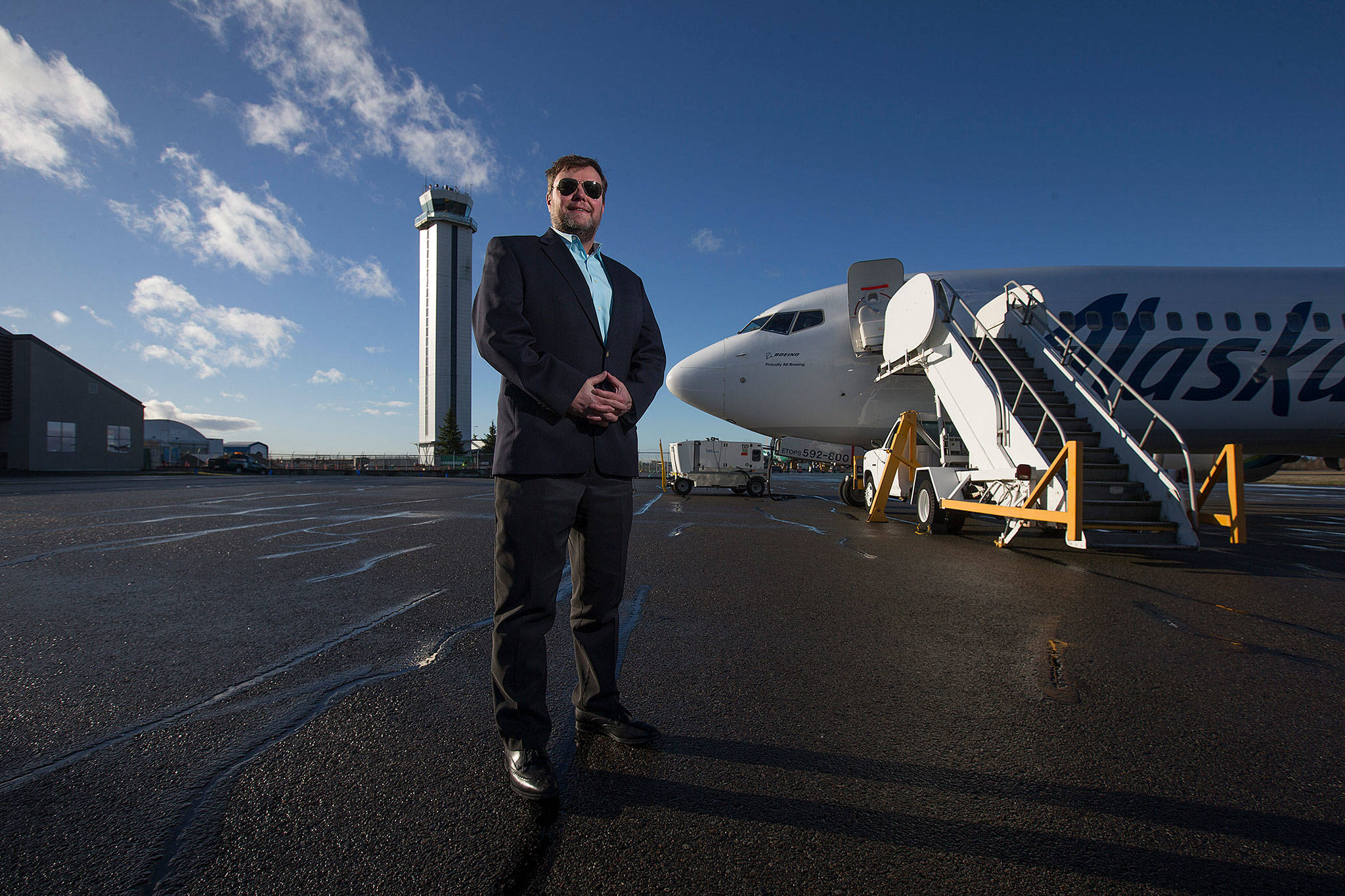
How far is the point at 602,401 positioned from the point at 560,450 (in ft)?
0.66

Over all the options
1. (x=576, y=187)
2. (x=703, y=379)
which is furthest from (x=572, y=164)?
(x=703, y=379)

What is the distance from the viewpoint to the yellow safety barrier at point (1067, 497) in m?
5.23

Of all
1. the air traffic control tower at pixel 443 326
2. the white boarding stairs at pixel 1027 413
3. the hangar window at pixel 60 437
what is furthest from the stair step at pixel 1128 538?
the air traffic control tower at pixel 443 326

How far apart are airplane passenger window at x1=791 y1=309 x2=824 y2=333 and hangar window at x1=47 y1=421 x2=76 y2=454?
131 feet

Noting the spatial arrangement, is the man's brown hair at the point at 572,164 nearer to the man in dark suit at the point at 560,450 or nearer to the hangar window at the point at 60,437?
the man in dark suit at the point at 560,450

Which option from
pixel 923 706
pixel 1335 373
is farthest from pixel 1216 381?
pixel 923 706

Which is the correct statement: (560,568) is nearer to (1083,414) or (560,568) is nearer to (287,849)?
(287,849)

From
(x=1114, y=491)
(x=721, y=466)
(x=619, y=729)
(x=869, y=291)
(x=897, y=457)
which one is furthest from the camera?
(x=721, y=466)

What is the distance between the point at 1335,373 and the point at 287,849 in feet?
47.3

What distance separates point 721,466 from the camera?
18203 mm

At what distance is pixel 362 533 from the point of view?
22.0ft

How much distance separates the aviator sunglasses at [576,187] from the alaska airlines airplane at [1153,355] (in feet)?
28.2

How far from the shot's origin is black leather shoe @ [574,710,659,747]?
193 cm

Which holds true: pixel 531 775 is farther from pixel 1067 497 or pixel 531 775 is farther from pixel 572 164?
pixel 1067 497
